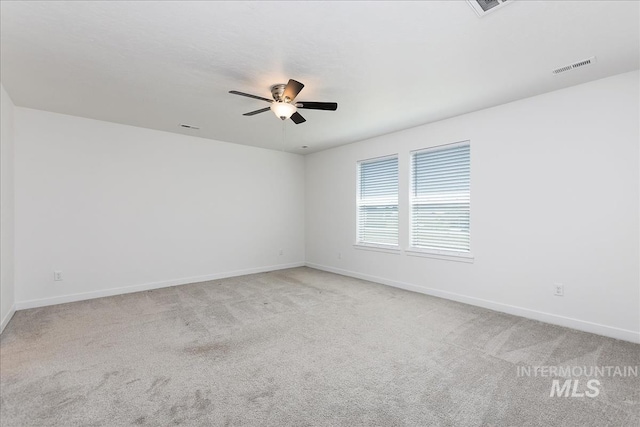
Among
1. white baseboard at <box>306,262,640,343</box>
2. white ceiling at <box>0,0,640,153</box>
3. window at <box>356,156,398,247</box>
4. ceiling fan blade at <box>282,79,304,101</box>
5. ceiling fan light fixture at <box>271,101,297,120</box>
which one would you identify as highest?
white ceiling at <box>0,0,640,153</box>

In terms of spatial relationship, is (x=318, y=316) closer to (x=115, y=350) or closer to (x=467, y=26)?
(x=115, y=350)

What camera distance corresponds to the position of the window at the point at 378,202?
202 inches

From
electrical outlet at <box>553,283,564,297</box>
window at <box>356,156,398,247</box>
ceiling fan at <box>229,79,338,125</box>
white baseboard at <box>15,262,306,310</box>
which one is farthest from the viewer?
window at <box>356,156,398,247</box>

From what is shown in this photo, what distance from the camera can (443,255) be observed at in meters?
4.33

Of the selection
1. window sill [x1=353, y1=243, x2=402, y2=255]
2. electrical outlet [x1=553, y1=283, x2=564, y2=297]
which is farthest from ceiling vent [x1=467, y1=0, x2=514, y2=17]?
window sill [x1=353, y1=243, x2=402, y2=255]

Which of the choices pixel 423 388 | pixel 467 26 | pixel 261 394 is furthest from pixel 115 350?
pixel 467 26

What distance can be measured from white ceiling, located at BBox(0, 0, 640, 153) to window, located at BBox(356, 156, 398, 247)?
4.88 ft

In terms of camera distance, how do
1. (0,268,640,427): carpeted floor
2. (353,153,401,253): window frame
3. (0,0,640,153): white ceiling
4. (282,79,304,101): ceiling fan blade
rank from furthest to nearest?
(353,153,401,253): window frame, (282,79,304,101): ceiling fan blade, (0,0,640,153): white ceiling, (0,268,640,427): carpeted floor

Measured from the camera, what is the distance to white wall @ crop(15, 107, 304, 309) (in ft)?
13.1

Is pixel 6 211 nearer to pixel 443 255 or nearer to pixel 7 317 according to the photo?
pixel 7 317

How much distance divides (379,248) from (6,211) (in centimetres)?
510

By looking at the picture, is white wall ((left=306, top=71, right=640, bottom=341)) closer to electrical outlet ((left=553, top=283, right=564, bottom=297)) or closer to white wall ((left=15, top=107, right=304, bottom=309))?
electrical outlet ((left=553, top=283, right=564, bottom=297))

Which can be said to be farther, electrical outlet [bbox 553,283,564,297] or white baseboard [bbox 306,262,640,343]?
electrical outlet [bbox 553,283,564,297]

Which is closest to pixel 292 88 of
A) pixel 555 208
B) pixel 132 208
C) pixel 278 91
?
pixel 278 91
